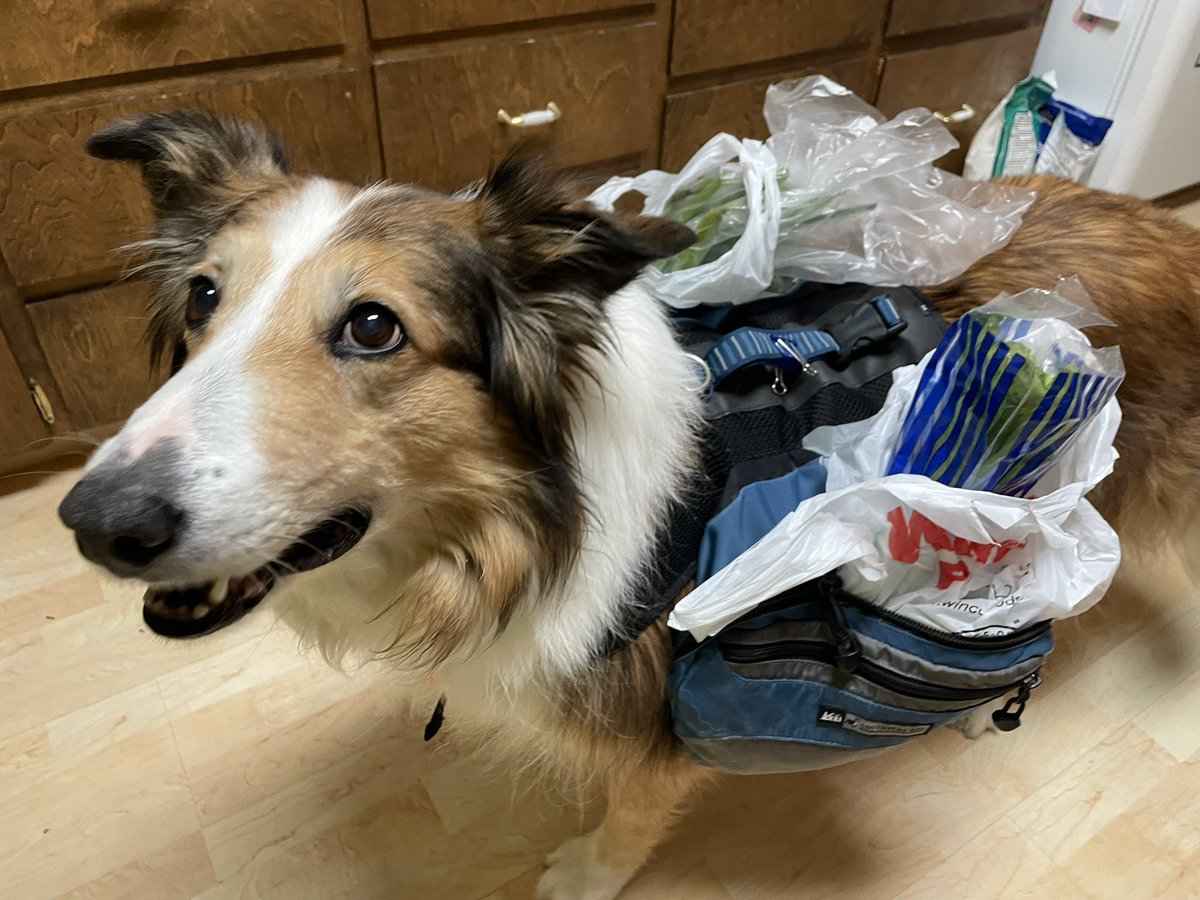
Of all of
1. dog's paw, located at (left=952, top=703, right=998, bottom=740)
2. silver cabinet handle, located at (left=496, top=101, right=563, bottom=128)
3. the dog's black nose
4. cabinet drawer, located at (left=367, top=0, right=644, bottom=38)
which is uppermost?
cabinet drawer, located at (left=367, top=0, right=644, bottom=38)

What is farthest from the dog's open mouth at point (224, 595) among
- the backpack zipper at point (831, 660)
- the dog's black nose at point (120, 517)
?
the backpack zipper at point (831, 660)

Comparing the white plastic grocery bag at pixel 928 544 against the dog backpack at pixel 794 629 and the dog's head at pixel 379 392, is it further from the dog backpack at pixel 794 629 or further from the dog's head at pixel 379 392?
the dog's head at pixel 379 392

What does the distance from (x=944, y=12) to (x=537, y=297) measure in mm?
2278

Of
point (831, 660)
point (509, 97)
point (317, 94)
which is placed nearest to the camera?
point (831, 660)

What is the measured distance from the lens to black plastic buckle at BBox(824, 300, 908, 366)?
1222mm

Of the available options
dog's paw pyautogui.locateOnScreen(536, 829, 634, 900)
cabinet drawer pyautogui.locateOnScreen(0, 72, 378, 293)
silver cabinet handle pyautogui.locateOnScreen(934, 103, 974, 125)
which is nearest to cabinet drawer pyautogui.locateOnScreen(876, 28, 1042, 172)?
silver cabinet handle pyautogui.locateOnScreen(934, 103, 974, 125)

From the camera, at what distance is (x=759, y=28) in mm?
2268

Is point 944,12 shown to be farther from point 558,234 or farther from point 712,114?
point 558,234

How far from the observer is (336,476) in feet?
2.88

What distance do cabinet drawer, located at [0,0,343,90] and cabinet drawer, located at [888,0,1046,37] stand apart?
5.37ft

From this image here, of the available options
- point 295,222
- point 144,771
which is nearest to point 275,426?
point 295,222

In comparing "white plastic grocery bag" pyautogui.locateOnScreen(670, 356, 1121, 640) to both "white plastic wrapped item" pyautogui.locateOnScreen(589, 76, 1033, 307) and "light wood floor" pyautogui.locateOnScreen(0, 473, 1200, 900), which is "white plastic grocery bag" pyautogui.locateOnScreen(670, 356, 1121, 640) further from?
"light wood floor" pyautogui.locateOnScreen(0, 473, 1200, 900)

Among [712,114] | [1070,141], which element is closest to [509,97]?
[712,114]

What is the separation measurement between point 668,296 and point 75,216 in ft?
4.13
